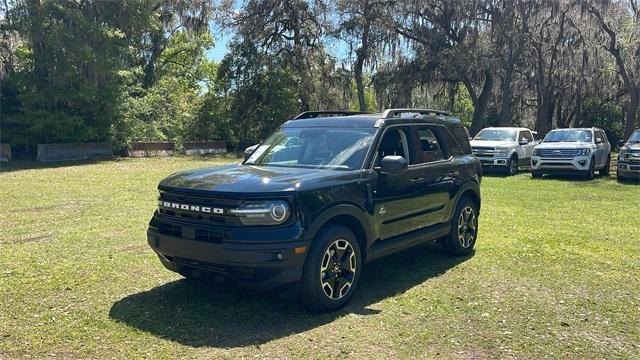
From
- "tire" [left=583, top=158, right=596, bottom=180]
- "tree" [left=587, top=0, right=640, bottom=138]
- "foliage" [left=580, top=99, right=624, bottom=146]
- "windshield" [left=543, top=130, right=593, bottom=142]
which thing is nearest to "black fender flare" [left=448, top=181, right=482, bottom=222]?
"tire" [left=583, top=158, right=596, bottom=180]

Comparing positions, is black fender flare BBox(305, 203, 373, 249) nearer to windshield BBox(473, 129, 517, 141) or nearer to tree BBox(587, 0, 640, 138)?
windshield BBox(473, 129, 517, 141)

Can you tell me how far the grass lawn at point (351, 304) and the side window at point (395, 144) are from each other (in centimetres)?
144

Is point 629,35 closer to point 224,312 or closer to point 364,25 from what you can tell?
point 364,25

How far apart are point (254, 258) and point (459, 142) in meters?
4.02

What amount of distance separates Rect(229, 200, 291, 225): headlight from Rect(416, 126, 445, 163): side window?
2.38 metres

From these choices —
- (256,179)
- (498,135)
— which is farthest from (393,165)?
(498,135)

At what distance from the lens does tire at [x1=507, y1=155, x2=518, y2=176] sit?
1980 centimetres

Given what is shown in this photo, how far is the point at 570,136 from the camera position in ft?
62.6

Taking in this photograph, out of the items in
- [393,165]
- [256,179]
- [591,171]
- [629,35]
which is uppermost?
[629,35]

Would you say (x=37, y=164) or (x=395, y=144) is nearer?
(x=395, y=144)

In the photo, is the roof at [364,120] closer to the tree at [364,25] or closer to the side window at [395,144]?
the side window at [395,144]

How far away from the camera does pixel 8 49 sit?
76.2 feet

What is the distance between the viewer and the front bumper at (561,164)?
17859mm

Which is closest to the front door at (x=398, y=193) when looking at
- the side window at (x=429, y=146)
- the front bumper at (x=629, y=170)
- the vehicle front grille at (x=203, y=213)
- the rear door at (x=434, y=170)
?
the rear door at (x=434, y=170)
